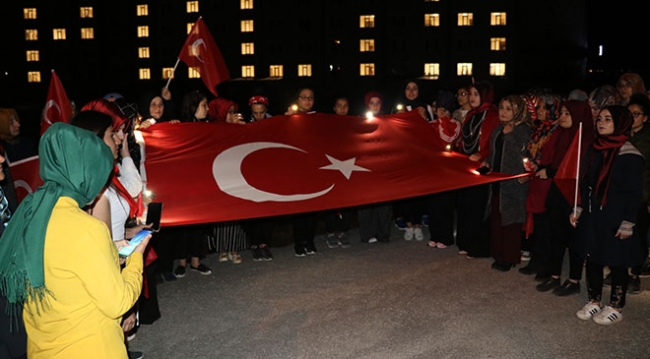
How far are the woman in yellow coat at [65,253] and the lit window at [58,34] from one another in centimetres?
8439

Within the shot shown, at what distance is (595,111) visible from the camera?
7.59 meters

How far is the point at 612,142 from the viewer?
18.8 ft

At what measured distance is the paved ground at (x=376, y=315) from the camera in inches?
209

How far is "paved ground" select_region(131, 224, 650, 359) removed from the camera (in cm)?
532

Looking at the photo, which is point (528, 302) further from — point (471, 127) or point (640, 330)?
point (471, 127)

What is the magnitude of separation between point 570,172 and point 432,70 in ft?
198

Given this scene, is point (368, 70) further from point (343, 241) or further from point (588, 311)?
point (588, 311)

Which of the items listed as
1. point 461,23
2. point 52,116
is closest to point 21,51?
point 461,23

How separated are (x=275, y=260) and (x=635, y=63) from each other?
10203cm

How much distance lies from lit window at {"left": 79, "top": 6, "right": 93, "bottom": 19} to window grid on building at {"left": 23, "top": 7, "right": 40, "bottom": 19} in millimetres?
7886

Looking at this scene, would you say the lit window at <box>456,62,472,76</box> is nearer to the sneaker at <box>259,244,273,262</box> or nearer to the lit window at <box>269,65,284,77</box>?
the lit window at <box>269,65,284,77</box>

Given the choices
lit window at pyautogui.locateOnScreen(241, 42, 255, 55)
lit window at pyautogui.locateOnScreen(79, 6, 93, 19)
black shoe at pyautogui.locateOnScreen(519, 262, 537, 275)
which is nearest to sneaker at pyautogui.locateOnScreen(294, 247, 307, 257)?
black shoe at pyautogui.locateOnScreen(519, 262, 537, 275)

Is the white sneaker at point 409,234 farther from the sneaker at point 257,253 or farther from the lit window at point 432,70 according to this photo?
the lit window at point 432,70

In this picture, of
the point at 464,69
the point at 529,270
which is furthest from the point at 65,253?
the point at 464,69
